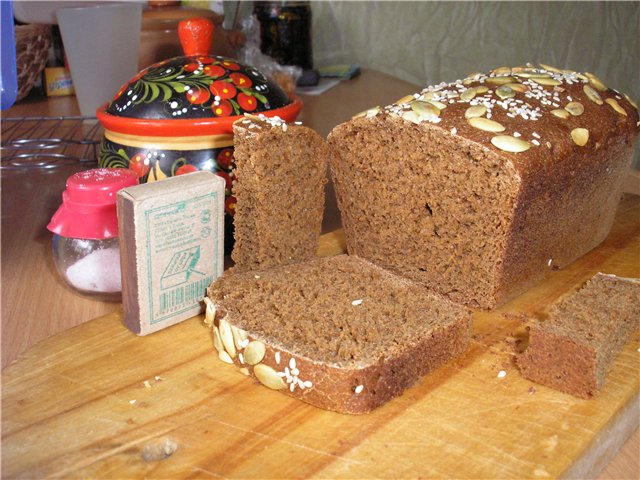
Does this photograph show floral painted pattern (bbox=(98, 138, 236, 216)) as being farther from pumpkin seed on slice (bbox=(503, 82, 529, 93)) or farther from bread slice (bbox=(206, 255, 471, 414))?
pumpkin seed on slice (bbox=(503, 82, 529, 93))

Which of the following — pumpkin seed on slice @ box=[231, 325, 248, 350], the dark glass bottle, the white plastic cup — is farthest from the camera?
the dark glass bottle

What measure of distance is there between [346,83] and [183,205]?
273 centimetres

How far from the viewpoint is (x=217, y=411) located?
1.46 metres

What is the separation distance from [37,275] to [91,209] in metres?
0.45

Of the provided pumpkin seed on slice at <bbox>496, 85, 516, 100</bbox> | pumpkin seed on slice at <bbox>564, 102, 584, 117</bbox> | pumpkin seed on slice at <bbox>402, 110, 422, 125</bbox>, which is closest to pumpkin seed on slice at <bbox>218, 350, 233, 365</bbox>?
pumpkin seed on slice at <bbox>402, 110, 422, 125</bbox>

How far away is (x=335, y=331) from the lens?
1.56 m

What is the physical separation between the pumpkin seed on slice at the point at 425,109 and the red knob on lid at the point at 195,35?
0.63m

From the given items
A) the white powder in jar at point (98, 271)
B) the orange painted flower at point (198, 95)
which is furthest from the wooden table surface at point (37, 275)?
the orange painted flower at point (198, 95)

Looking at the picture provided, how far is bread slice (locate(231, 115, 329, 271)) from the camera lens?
5.90 feet

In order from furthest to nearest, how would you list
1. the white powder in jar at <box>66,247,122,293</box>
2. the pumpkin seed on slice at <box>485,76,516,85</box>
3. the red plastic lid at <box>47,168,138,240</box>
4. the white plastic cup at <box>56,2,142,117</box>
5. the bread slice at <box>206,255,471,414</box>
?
1. the white plastic cup at <box>56,2,142,117</box>
2. the pumpkin seed on slice at <box>485,76,516,85</box>
3. the white powder in jar at <box>66,247,122,293</box>
4. the red plastic lid at <box>47,168,138,240</box>
5. the bread slice at <box>206,255,471,414</box>

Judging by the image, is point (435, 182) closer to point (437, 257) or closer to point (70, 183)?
point (437, 257)

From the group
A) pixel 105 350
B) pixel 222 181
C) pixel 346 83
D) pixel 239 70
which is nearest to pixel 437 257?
pixel 222 181

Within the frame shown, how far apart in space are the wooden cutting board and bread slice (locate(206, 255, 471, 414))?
0.04 m

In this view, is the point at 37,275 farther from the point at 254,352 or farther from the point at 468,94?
the point at 468,94
